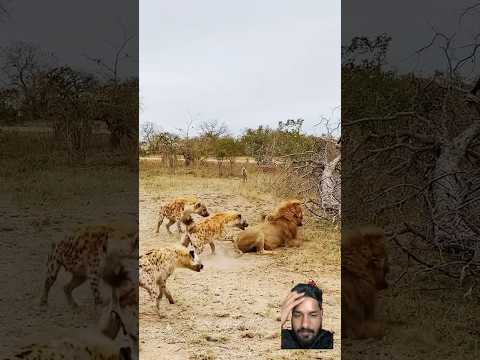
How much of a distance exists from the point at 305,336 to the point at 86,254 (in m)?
1.53

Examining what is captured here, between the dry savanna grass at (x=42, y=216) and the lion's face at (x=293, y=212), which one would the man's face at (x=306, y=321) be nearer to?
the dry savanna grass at (x=42, y=216)

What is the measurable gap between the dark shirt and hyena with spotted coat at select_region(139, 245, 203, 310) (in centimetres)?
82

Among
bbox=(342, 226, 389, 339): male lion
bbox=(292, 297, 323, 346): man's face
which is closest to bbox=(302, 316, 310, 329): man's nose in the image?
bbox=(292, 297, 323, 346): man's face

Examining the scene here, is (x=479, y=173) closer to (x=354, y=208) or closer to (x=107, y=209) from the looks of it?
(x=354, y=208)

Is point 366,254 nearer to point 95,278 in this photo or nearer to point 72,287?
point 95,278

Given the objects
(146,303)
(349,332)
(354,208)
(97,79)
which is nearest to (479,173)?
(354,208)

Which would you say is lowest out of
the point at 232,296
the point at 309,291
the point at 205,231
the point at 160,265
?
the point at 232,296

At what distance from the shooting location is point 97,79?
760cm

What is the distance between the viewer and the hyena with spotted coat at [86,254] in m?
3.89

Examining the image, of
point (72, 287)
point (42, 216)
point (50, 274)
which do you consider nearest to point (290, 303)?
point (72, 287)

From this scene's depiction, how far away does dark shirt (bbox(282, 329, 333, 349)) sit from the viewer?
4.02 metres

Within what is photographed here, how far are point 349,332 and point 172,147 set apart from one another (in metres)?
4.68

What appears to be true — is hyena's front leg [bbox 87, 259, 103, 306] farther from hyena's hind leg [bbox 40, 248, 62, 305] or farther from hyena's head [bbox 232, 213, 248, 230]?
hyena's head [bbox 232, 213, 248, 230]

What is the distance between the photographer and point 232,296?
4.97m
